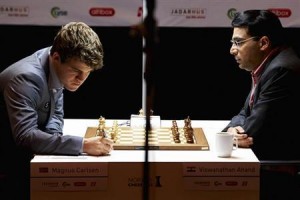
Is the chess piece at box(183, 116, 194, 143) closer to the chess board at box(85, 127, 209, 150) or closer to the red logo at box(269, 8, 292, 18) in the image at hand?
the chess board at box(85, 127, 209, 150)

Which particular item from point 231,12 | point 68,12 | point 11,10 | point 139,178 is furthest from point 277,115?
point 11,10

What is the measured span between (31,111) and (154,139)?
0.67 m

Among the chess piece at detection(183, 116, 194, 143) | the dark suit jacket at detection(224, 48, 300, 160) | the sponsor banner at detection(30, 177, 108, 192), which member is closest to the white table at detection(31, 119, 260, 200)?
the sponsor banner at detection(30, 177, 108, 192)

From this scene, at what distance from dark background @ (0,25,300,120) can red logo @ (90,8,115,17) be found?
2.51ft

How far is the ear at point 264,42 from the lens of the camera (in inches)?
136

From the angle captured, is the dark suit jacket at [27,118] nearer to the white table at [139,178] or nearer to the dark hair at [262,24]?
the white table at [139,178]

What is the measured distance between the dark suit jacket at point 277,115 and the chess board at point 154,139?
30 centimetres

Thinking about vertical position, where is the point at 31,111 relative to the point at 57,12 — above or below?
below

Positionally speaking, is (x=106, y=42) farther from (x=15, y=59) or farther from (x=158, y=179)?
(x=158, y=179)

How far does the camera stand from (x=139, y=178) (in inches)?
108

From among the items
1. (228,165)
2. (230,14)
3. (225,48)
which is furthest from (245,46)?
(225,48)

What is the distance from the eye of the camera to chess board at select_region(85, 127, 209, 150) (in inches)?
117

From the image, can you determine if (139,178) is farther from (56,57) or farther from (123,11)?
(123,11)

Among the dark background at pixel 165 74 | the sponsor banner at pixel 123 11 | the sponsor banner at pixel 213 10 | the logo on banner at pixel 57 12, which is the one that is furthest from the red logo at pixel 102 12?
the dark background at pixel 165 74
